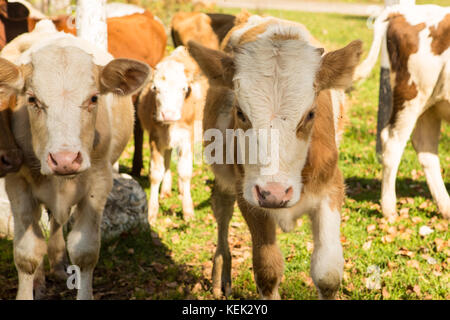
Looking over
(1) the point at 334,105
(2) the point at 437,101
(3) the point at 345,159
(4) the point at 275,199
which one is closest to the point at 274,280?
(4) the point at 275,199

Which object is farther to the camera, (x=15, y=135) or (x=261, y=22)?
(x=261, y=22)

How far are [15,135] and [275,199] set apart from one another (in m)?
2.03

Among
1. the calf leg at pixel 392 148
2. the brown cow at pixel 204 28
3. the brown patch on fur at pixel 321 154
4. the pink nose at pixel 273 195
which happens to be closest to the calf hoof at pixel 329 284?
the brown patch on fur at pixel 321 154

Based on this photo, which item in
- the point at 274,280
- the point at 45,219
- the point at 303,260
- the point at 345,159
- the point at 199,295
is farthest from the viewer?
the point at 345,159

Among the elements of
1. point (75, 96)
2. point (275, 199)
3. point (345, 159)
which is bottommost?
point (275, 199)

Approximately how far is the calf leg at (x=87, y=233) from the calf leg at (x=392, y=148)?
360 centimetres

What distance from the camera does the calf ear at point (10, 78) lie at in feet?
11.3

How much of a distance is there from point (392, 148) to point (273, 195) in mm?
3918

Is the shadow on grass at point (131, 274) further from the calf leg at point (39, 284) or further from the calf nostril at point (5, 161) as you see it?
the calf nostril at point (5, 161)

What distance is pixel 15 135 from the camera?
394cm

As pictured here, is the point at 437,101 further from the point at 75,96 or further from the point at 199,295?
the point at 75,96

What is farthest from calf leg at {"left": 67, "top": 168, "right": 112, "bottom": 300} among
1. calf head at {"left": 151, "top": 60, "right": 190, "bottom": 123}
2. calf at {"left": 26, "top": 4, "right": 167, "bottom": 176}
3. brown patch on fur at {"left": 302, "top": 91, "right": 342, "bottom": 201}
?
calf at {"left": 26, "top": 4, "right": 167, "bottom": 176}

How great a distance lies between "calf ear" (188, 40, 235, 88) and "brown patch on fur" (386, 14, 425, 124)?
3439 millimetres

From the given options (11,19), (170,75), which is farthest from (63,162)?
(170,75)
